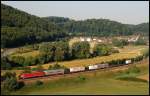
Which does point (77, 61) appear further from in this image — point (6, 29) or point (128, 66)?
point (6, 29)

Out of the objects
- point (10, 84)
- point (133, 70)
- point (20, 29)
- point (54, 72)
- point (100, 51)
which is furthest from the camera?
point (20, 29)

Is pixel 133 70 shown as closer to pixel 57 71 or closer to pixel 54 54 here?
pixel 57 71

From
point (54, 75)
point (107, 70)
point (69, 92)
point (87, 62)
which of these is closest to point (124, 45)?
point (87, 62)

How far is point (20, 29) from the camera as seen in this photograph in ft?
350

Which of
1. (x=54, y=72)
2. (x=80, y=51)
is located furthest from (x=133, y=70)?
(x=80, y=51)

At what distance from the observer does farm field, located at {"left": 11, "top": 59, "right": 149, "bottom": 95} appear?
157ft

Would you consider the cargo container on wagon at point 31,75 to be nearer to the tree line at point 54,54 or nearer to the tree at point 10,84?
the tree at point 10,84

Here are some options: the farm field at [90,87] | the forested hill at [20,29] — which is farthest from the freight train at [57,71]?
the forested hill at [20,29]

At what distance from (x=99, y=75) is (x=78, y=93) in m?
15.5

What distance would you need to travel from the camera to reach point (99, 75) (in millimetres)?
61812

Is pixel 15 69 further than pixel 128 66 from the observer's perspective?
No

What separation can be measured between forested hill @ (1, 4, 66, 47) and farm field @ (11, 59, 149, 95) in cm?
3464

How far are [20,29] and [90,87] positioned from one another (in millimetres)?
58976

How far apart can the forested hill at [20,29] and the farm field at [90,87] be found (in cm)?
3464
